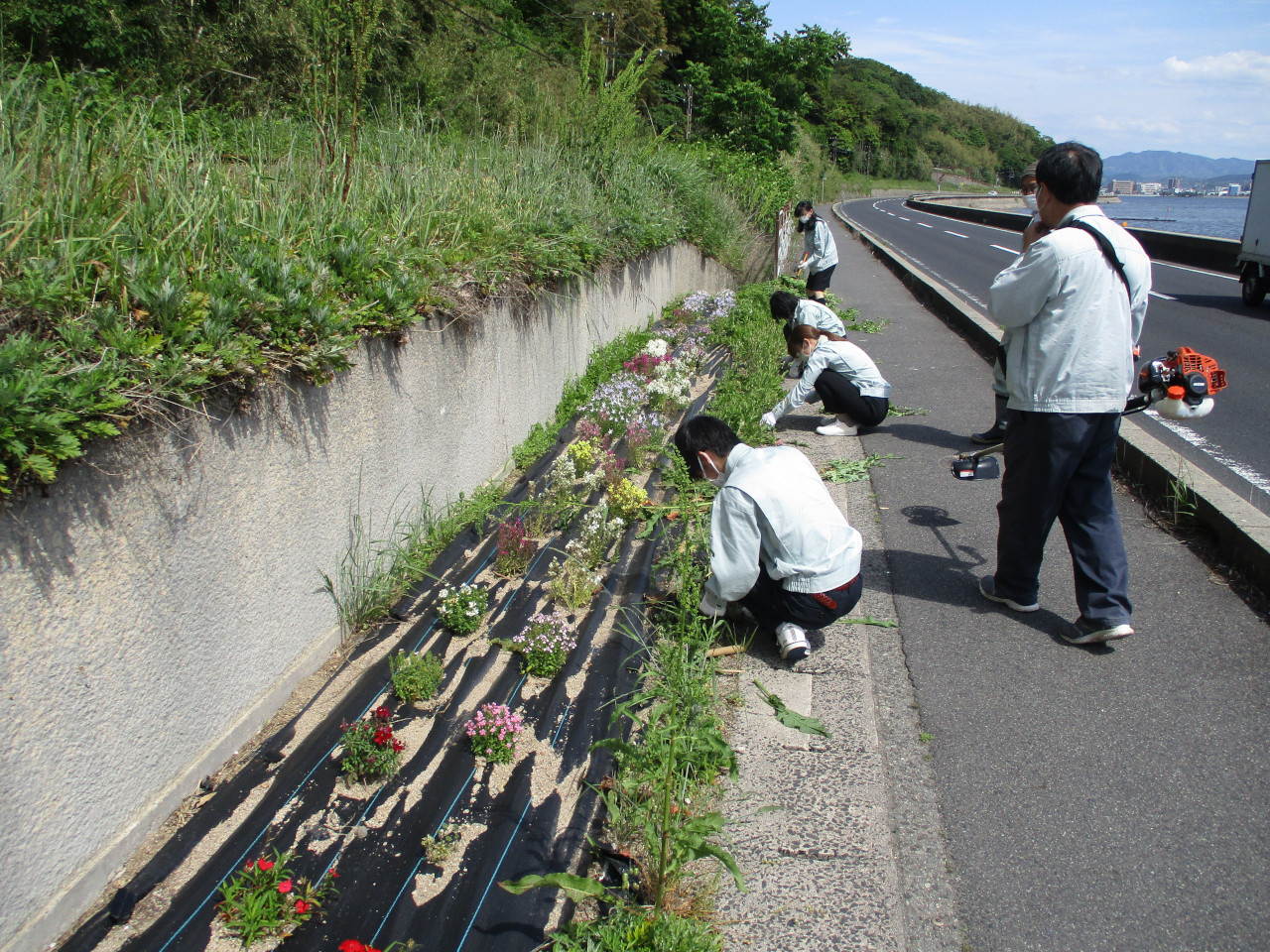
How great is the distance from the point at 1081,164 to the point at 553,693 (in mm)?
3047

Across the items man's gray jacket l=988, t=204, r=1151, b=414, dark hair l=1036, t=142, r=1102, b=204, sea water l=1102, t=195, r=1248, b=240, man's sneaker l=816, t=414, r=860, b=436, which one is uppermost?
sea water l=1102, t=195, r=1248, b=240

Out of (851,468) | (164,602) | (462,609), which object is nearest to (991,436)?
(851,468)

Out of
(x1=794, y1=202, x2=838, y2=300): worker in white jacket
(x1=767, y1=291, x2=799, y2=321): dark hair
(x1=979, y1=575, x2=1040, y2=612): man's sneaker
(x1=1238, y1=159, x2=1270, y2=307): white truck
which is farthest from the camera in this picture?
(x1=1238, y1=159, x2=1270, y2=307): white truck

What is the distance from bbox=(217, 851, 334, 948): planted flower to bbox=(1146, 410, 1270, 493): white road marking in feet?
16.9

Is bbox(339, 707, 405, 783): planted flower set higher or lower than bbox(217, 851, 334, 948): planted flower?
higher

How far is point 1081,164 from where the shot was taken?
10.7 ft

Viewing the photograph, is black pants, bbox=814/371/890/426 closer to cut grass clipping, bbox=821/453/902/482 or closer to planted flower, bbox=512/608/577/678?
cut grass clipping, bbox=821/453/902/482

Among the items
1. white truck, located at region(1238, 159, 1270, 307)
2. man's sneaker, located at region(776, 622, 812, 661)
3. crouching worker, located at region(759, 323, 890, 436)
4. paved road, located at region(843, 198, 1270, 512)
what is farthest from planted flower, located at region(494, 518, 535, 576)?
white truck, located at region(1238, 159, 1270, 307)

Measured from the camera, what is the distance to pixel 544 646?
10.7ft

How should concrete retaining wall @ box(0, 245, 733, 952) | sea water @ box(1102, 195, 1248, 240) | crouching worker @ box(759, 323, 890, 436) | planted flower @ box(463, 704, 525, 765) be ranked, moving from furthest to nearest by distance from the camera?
sea water @ box(1102, 195, 1248, 240) < crouching worker @ box(759, 323, 890, 436) < planted flower @ box(463, 704, 525, 765) < concrete retaining wall @ box(0, 245, 733, 952)

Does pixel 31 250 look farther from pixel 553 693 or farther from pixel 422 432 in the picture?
pixel 553 693

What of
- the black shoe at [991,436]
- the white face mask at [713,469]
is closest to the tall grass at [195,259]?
the white face mask at [713,469]

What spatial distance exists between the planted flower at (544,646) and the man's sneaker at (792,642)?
897mm

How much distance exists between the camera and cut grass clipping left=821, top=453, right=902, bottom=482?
5558 millimetres
